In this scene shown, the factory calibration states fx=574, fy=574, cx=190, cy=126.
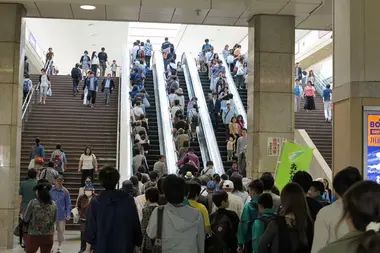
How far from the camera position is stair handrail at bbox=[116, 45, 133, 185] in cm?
1476

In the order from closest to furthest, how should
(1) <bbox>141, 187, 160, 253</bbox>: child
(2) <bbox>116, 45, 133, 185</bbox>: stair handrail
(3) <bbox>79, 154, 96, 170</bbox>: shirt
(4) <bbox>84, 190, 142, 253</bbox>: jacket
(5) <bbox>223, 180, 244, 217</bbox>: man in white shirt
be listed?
(4) <bbox>84, 190, 142, 253</bbox>: jacket, (1) <bbox>141, 187, 160, 253</bbox>: child, (5) <bbox>223, 180, 244, 217</bbox>: man in white shirt, (3) <bbox>79, 154, 96, 170</bbox>: shirt, (2) <bbox>116, 45, 133, 185</bbox>: stair handrail

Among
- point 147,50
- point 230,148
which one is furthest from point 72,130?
point 147,50

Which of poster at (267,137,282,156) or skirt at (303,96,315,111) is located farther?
skirt at (303,96,315,111)

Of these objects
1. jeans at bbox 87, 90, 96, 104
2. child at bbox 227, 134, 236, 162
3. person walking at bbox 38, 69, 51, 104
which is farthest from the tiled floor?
person walking at bbox 38, 69, 51, 104

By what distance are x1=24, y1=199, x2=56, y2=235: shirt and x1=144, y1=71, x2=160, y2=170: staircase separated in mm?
8742

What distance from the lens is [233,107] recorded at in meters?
18.0

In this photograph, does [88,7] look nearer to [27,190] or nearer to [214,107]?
[27,190]

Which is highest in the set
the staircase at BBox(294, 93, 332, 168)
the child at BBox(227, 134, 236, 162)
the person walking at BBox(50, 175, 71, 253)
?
the staircase at BBox(294, 93, 332, 168)

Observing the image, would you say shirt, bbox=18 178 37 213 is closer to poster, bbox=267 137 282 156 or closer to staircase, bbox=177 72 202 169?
poster, bbox=267 137 282 156

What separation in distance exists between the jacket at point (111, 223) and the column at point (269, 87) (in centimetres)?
626

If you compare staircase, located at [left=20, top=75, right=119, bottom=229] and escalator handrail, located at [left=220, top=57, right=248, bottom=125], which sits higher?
escalator handrail, located at [left=220, top=57, right=248, bottom=125]

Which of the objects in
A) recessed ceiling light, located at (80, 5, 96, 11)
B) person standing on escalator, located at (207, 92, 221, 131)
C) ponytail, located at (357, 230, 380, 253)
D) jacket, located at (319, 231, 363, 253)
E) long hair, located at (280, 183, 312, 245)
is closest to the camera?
ponytail, located at (357, 230, 380, 253)

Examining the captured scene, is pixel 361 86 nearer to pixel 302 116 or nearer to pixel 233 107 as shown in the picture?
pixel 233 107

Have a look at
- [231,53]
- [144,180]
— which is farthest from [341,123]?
[231,53]
